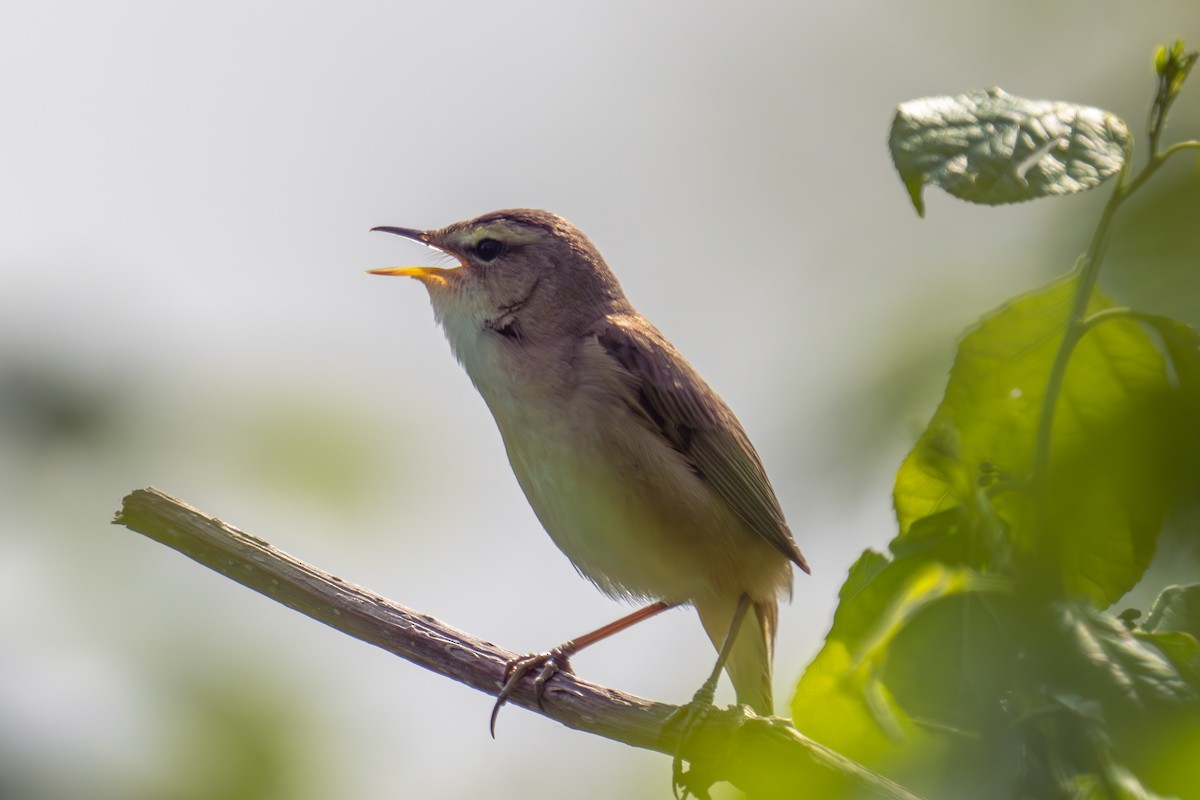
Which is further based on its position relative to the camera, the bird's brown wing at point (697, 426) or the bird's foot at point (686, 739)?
the bird's brown wing at point (697, 426)

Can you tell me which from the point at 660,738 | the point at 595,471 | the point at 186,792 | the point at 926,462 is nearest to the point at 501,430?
the point at 595,471

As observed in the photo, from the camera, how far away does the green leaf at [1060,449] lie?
39.2 inches

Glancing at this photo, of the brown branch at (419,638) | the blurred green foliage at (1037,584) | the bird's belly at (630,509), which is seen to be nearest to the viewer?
the blurred green foliage at (1037,584)

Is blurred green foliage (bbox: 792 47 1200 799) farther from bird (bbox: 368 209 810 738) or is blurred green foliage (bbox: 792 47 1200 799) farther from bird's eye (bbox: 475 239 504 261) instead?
bird's eye (bbox: 475 239 504 261)

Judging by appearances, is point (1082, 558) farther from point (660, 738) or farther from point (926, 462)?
point (660, 738)

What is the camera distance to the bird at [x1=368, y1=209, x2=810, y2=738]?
340cm

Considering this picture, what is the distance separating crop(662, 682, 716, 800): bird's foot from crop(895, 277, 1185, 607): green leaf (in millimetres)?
1683

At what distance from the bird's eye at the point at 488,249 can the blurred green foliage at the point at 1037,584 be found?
2852 millimetres

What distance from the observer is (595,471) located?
11.0ft

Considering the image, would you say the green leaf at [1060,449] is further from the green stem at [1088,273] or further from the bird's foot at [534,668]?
the bird's foot at [534,668]

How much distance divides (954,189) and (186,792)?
6.94 feet

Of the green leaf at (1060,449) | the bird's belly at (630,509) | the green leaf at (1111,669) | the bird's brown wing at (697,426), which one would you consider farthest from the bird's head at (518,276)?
the green leaf at (1111,669)

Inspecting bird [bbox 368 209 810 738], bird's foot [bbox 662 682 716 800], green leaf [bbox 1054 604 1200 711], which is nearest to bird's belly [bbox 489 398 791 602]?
bird [bbox 368 209 810 738]

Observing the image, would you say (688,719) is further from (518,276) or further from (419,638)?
(518,276)
